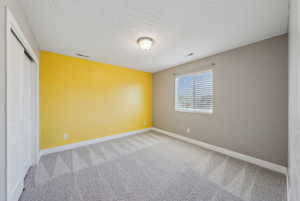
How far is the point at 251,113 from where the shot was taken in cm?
224

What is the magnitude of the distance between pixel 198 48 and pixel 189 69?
2.93 ft

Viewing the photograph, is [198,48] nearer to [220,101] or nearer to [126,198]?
[220,101]

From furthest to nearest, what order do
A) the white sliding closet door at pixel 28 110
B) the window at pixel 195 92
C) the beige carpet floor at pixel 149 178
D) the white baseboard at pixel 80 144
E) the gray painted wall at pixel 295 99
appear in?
the window at pixel 195 92, the white baseboard at pixel 80 144, the white sliding closet door at pixel 28 110, the beige carpet floor at pixel 149 178, the gray painted wall at pixel 295 99

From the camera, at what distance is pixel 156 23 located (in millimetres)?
1702

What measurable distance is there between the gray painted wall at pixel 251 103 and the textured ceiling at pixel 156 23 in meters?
0.32

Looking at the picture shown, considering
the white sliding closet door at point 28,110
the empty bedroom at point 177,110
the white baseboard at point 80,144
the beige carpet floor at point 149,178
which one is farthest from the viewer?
the white baseboard at point 80,144

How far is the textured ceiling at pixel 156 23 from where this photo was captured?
1.39m

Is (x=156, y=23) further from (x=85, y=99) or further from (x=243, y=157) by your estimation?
(x=243, y=157)

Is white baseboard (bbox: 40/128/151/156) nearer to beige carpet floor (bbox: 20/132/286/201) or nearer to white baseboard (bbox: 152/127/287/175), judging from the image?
beige carpet floor (bbox: 20/132/286/201)

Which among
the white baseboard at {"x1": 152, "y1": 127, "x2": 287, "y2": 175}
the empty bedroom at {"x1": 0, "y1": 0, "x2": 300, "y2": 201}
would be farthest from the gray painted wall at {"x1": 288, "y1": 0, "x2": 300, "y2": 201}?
the white baseboard at {"x1": 152, "y1": 127, "x2": 287, "y2": 175}

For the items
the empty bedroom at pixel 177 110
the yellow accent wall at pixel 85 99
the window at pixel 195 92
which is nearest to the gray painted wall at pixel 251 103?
the empty bedroom at pixel 177 110

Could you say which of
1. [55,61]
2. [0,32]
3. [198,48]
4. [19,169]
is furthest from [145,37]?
[19,169]

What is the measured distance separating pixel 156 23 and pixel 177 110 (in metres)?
2.68

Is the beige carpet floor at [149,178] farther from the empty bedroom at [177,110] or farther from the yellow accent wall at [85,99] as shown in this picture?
the yellow accent wall at [85,99]
